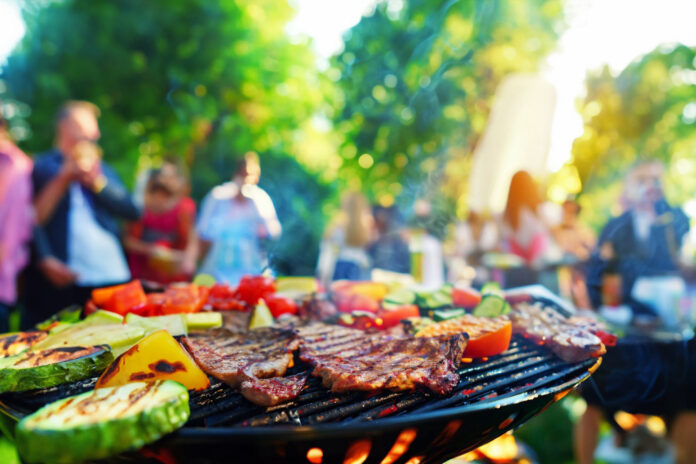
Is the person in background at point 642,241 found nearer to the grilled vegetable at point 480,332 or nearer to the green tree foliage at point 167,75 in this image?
the grilled vegetable at point 480,332

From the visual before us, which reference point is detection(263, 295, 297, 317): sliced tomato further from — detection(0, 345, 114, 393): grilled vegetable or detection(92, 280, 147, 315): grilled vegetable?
detection(0, 345, 114, 393): grilled vegetable

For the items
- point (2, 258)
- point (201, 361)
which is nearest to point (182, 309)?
point (201, 361)

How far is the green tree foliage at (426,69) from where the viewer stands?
855 cm

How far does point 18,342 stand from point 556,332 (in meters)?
2.60

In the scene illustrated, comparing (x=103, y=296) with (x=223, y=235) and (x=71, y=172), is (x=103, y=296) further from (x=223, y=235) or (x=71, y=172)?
(x=223, y=235)

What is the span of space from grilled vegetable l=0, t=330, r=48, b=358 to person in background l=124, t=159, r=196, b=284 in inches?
128

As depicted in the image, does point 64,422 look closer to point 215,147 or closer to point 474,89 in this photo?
point 215,147

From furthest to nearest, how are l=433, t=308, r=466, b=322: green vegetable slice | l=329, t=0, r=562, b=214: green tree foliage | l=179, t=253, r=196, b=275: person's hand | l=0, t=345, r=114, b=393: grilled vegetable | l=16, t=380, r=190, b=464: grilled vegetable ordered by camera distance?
l=329, t=0, r=562, b=214: green tree foliage
l=179, t=253, r=196, b=275: person's hand
l=433, t=308, r=466, b=322: green vegetable slice
l=0, t=345, r=114, b=393: grilled vegetable
l=16, t=380, r=190, b=464: grilled vegetable

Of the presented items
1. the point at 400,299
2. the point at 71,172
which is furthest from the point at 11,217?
the point at 400,299

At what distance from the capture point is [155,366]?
1.58 meters

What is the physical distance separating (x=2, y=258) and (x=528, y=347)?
4.45 meters

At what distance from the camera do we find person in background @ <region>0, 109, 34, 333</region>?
12.4 ft

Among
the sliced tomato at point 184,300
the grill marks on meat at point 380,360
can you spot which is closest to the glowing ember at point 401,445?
the grill marks on meat at point 380,360

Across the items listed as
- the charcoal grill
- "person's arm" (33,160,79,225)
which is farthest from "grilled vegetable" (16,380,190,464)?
"person's arm" (33,160,79,225)
